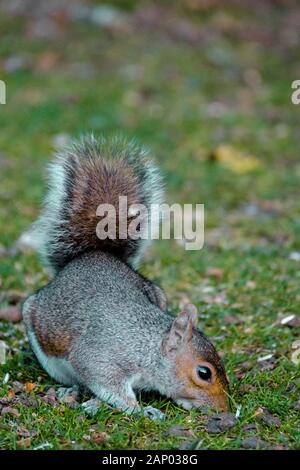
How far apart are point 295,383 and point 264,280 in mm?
1509

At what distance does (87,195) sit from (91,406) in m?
1.05

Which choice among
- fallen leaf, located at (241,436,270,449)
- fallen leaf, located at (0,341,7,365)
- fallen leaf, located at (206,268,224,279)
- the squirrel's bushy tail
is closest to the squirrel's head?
fallen leaf, located at (241,436,270,449)

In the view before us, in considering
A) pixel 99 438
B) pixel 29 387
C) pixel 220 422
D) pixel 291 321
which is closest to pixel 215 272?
pixel 291 321

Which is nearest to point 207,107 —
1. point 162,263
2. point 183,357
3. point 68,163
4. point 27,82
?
point 27,82

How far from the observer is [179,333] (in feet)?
12.1

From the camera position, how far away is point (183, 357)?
365cm

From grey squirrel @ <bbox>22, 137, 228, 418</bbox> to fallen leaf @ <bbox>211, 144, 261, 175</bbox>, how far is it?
338cm

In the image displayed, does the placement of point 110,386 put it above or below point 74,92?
below

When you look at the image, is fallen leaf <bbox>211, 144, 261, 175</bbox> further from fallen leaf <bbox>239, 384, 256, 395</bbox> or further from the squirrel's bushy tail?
fallen leaf <bbox>239, 384, 256, 395</bbox>

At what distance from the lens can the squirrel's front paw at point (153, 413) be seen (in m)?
3.55

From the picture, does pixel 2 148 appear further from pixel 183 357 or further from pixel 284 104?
pixel 183 357

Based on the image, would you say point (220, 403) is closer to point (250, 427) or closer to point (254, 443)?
point (250, 427)

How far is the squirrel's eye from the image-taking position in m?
3.58

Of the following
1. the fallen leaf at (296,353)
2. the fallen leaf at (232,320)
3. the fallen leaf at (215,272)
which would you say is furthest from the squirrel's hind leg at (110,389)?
the fallen leaf at (215,272)
